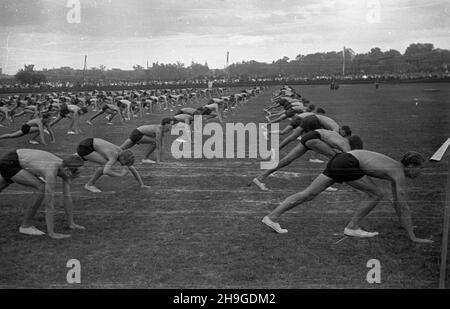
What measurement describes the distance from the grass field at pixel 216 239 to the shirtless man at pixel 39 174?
0.86 ft

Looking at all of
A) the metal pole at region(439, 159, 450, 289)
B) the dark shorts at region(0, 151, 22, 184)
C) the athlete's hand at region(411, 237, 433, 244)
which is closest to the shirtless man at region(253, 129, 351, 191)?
the athlete's hand at region(411, 237, 433, 244)

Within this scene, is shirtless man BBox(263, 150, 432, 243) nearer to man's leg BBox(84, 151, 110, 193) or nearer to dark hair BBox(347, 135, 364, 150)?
dark hair BBox(347, 135, 364, 150)

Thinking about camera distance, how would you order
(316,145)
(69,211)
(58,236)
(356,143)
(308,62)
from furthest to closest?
(308,62) < (316,145) < (356,143) < (69,211) < (58,236)

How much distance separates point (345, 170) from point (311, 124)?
460 centimetres

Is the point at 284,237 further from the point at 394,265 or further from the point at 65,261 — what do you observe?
the point at 65,261

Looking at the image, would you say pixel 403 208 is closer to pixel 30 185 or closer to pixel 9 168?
pixel 30 185

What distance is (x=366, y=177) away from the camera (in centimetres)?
619

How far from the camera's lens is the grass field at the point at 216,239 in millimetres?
4867

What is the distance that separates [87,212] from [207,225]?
211 cm

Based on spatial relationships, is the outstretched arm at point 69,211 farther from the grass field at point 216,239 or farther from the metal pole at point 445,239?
the metal pole at point 445,239

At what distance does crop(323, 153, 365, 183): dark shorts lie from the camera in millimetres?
5773

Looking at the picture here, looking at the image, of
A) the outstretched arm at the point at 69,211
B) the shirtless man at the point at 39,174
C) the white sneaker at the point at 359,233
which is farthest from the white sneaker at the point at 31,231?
the white sneaker at the point at 359,233

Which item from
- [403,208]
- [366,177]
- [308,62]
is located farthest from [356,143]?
[308,62]
